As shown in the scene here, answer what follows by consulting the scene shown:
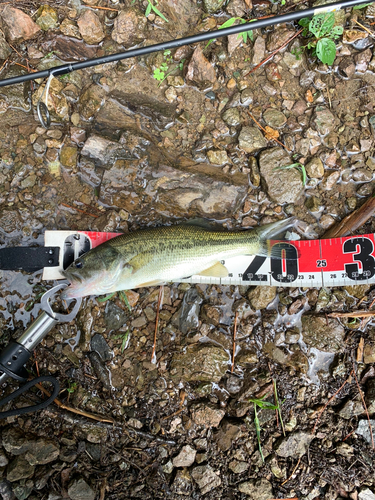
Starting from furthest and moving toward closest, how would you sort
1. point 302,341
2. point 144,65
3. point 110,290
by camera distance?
1. point 144,65
2. point 302,341
3. point 110,290

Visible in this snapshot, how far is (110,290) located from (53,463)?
235cm

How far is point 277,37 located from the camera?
4.30 metres

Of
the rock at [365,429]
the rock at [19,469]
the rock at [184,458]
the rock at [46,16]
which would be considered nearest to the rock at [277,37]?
the rock at [46,16]

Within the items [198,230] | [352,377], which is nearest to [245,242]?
[198,230]

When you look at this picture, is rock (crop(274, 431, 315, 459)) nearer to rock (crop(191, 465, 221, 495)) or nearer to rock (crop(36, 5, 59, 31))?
rock (crop(191, 465, 221, 495))

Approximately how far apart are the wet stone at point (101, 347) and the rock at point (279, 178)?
2.99 metres

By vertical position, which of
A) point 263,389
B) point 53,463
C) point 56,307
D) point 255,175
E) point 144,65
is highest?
point 144,65

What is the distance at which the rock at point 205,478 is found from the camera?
3893 millimetres

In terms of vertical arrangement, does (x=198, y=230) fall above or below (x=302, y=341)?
above

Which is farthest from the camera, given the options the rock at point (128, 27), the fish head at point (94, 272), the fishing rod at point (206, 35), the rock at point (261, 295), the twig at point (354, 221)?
the rock at point (128, 27)

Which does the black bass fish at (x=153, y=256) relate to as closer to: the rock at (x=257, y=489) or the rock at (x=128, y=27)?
the rock at (x=257, y=489)

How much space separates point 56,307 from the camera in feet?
13.9

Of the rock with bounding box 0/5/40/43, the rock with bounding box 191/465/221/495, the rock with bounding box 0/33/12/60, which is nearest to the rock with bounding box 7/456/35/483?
the rock with bounding box 191/465/221/495

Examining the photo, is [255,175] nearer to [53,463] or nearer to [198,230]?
[198,230]
